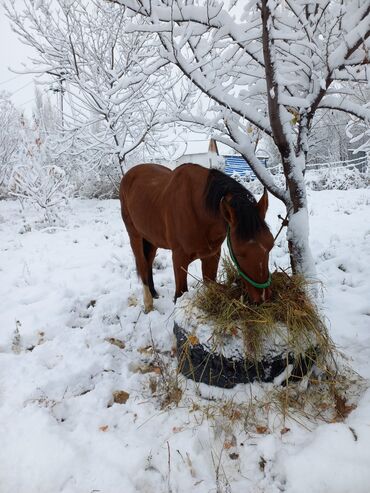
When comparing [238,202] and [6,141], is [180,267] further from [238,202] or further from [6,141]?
[6,141]

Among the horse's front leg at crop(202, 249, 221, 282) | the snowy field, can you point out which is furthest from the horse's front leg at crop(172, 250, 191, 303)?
the snowy field

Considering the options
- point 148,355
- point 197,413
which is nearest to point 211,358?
point 197,413

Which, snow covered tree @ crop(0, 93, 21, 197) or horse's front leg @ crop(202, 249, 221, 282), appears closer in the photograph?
horse's front leg @ crop(202, 249, 221, 282)

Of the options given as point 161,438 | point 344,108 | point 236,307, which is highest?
point 344,108

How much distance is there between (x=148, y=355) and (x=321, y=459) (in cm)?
146

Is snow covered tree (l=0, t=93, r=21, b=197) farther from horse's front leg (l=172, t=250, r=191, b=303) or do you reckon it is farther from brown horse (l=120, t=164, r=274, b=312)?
horse's front leg (l=172, t=250, r=191, b=303)

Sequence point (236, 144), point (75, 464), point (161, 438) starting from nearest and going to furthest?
point (75, 464) → point (161, 438) → point (236, 144)

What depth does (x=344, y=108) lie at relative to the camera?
8.19ft

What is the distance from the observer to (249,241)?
186 cm

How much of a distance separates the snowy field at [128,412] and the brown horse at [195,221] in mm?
626

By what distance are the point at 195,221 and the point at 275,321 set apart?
3.11 feet

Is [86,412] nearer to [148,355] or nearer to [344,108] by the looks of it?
[148,355]

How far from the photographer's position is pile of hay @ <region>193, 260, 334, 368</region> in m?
1.94

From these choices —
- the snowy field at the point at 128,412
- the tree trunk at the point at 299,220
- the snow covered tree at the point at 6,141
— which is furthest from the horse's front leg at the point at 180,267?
the snow covered tree at the point at 6,141
